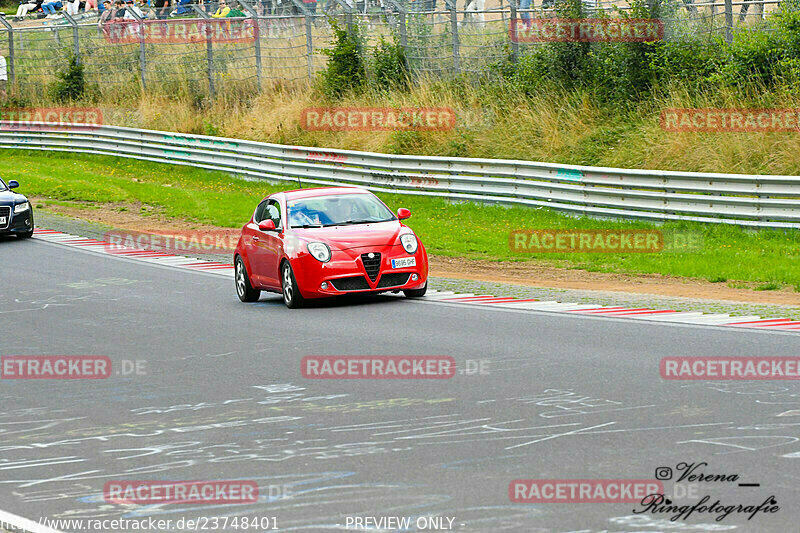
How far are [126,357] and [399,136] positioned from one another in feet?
60.2

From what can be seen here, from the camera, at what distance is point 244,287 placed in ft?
55.7

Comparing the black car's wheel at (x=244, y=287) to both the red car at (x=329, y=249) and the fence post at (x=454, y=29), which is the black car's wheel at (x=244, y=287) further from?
the fence post at (x=454, y=29)

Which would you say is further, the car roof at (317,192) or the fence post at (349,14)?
the fence post at (349,14)

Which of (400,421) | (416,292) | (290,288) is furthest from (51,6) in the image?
(400,421)

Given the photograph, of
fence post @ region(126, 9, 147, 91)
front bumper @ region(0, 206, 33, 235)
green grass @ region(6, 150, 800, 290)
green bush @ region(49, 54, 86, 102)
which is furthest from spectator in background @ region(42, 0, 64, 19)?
front bumper @ region(0, 206, 33, 235)

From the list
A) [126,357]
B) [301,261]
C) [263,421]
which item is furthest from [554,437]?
[301,261]

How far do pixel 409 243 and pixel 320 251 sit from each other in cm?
115

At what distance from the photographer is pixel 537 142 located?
27500 millimetres

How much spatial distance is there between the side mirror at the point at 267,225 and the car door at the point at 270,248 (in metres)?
0.07

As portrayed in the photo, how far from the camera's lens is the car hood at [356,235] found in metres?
15.2

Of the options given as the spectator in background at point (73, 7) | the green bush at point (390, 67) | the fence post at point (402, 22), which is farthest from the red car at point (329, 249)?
the spectator in background at point (73, 7)

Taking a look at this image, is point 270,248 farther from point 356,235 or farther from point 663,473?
point 663,473

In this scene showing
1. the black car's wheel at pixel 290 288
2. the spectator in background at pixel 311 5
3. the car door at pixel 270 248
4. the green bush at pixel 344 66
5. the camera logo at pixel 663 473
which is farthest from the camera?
the spectator in background at pixel 311 5

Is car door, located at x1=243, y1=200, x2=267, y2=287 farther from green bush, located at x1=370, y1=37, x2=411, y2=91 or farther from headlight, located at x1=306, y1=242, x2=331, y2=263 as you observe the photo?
green bush, located at x1=370, y1=37, x2=411, y2=91
